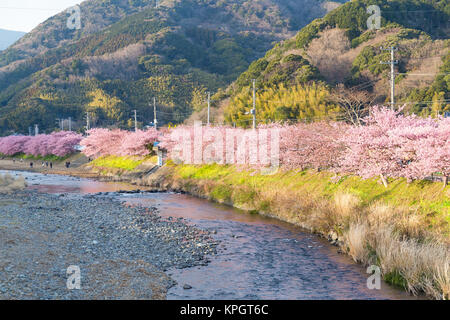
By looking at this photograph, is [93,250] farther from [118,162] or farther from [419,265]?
[118,162]

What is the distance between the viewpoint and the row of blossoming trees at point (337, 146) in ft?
66.9

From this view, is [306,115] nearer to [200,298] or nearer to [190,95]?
[200,298]

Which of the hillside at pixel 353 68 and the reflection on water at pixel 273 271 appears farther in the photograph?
the hillside at pixel 353 68

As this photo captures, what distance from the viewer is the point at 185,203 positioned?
35594 millimetres

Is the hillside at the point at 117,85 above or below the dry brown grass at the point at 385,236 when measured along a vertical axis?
above

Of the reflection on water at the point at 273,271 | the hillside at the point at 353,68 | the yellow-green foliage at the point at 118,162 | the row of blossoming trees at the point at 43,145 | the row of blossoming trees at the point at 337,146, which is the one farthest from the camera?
the row of blossoming trees at the point at 43,145

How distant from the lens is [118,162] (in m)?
71.0

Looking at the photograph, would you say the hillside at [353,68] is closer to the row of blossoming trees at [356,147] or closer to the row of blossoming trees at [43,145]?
the row of blossoming trees at [356,147]

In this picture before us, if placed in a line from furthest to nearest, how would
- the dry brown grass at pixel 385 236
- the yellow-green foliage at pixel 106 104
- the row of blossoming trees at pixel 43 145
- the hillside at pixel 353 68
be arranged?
the yellow-green foliage at pixel 106 104 < the row of blossoming trees at pixel 43 145 < the hillside at pixel 353 68 < the dry brown grass at pixel 385 236

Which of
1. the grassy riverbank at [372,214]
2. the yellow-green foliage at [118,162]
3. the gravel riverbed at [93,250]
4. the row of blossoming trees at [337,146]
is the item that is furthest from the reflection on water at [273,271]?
the yellow-green foliage at [118,162]

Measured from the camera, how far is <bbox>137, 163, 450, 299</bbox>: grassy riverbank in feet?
47.2

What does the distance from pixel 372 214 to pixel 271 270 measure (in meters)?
6.53

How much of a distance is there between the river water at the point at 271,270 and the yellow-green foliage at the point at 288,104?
4729 centimetres
